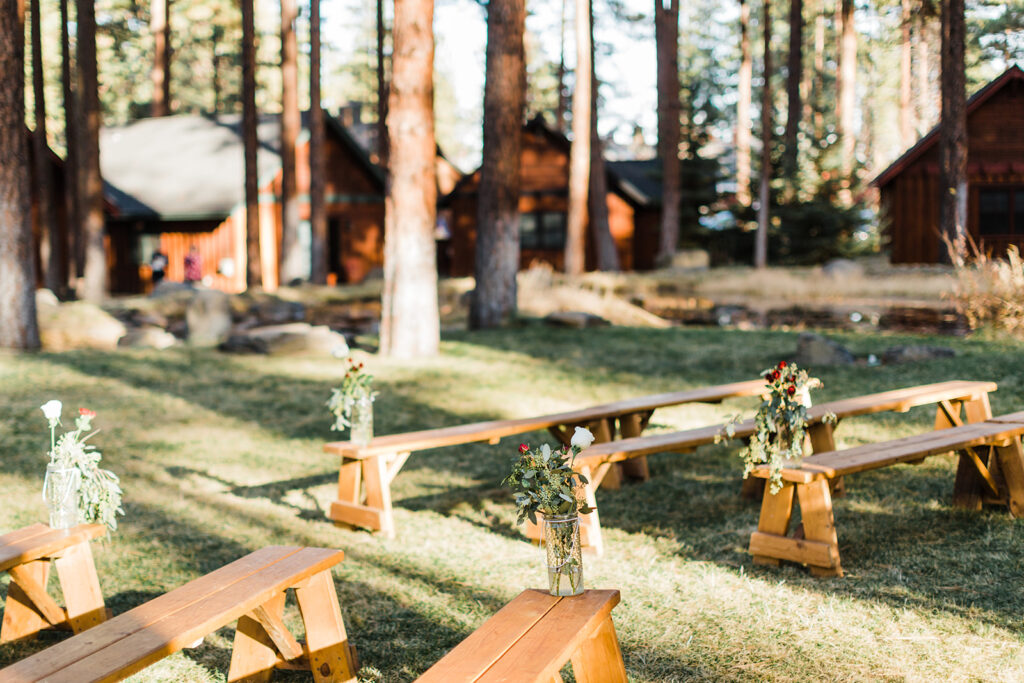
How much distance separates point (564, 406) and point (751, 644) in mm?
5902

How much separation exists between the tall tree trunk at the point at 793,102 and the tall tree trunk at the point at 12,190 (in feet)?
72.4

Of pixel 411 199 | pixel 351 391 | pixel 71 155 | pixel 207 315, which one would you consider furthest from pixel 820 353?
pixel 71 155

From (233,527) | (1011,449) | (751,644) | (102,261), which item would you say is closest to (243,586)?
(751,644)

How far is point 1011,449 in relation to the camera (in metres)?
5.65

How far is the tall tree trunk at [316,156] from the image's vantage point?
24.3 meters

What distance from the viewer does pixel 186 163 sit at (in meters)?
29.9

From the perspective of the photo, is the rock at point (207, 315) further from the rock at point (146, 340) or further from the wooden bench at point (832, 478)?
the wooden bench at point (832, 478)

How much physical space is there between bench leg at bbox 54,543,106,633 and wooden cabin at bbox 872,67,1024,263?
2427cm

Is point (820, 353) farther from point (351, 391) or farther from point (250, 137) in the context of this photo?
point (250, 137)

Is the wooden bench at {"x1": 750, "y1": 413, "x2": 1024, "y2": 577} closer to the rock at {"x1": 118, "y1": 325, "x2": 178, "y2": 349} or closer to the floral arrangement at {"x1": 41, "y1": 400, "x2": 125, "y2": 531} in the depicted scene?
the floral arrangement at {"x1": 41, "y1": 400, "x2": 125, "y2": 531}

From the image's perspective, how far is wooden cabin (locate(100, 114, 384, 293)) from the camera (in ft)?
91.5

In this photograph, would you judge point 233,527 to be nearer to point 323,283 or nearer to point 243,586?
point 243,586

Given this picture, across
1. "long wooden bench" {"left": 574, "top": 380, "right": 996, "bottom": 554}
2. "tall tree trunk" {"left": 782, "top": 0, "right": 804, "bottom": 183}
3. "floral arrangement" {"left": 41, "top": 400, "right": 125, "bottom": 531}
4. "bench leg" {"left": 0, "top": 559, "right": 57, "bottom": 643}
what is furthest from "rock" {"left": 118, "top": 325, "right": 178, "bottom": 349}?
"tall tree trunk" {"left": 782, "top": 0, "right": 804, "bottom": 183}

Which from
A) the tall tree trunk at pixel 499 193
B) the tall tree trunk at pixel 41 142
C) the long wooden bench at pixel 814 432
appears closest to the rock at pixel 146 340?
the tall tree trunk at pixel 499 193
